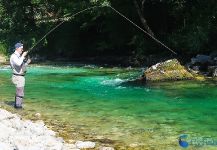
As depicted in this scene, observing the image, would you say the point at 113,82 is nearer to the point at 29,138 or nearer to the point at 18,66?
the point at 18,66

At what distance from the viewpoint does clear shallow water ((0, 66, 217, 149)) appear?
449 inches

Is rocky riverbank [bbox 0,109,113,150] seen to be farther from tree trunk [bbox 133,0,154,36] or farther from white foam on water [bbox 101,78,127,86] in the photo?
tree trunk [bbox 133,0,154,36]

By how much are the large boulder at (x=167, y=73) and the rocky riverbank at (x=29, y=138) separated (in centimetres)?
1053

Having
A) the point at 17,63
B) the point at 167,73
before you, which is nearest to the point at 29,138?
the point at 17,63

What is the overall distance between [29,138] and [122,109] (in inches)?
209

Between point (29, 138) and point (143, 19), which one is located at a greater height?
point (143, 19)

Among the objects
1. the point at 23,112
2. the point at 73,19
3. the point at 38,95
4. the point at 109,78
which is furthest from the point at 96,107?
the point at 73,19

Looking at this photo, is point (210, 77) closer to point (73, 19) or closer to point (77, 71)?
point (77, 71)

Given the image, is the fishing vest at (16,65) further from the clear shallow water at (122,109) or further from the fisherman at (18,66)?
the clear shallow water at (122,109)

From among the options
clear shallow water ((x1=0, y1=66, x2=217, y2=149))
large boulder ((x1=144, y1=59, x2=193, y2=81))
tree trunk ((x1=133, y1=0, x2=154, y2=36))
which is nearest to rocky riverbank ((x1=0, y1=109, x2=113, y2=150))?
clear shallow water ((x1=0, y1=66, x2=217, y2=149))

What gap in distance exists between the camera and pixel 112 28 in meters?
37.0

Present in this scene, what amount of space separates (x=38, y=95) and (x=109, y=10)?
15.3m

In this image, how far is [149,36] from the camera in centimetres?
3312

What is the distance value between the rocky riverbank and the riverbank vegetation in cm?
1795
